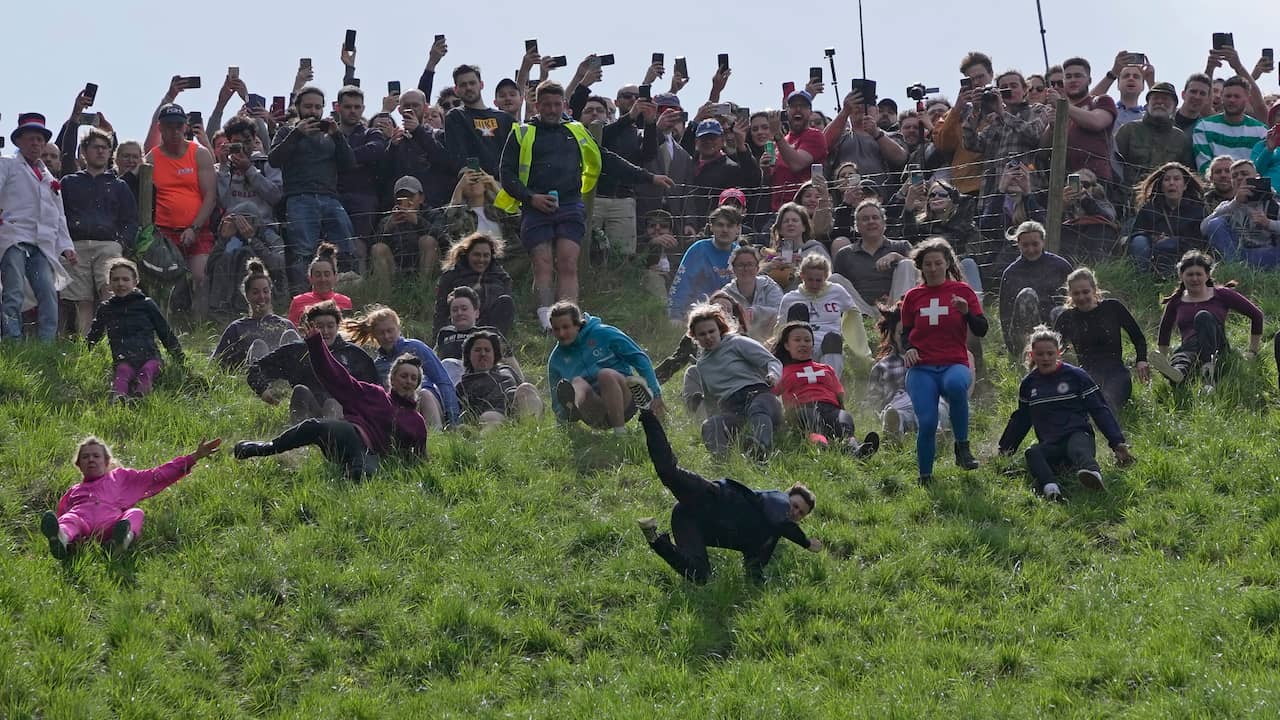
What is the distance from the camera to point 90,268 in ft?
51.5

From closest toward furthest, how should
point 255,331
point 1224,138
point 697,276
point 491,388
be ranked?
point 491,388, point 255,331, point 697,276, point 1224,138

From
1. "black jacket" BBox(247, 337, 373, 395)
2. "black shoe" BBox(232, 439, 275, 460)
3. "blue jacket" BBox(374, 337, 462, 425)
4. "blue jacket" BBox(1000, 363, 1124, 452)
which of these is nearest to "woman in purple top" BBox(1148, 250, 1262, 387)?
"blue jacket" BBox(1000, 363, 1124, 452)

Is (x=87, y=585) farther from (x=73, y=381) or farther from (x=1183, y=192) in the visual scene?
(x=1183, y=192)

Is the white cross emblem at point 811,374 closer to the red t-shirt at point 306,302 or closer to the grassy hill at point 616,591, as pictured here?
the grassy hill at point 616,591

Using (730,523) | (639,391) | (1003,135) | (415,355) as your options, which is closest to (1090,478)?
(730,523)

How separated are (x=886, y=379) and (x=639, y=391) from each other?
2.07 meters

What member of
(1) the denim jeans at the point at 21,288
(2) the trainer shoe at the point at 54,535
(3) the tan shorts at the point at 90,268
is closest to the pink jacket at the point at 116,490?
(2) the trainer shoe at the point at 54,535

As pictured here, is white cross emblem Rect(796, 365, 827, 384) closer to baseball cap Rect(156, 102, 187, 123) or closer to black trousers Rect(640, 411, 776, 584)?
black trousers Rect(640, 411, 776, 584)

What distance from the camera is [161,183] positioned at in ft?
54.7

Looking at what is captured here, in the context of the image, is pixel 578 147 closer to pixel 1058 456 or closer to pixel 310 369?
pixel 310 369

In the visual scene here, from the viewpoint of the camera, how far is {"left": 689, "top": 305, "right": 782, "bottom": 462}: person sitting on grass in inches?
486

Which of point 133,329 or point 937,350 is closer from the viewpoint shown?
point 937,350

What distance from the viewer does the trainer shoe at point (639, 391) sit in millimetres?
12694

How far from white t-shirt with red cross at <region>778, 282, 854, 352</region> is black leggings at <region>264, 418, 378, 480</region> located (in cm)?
409
